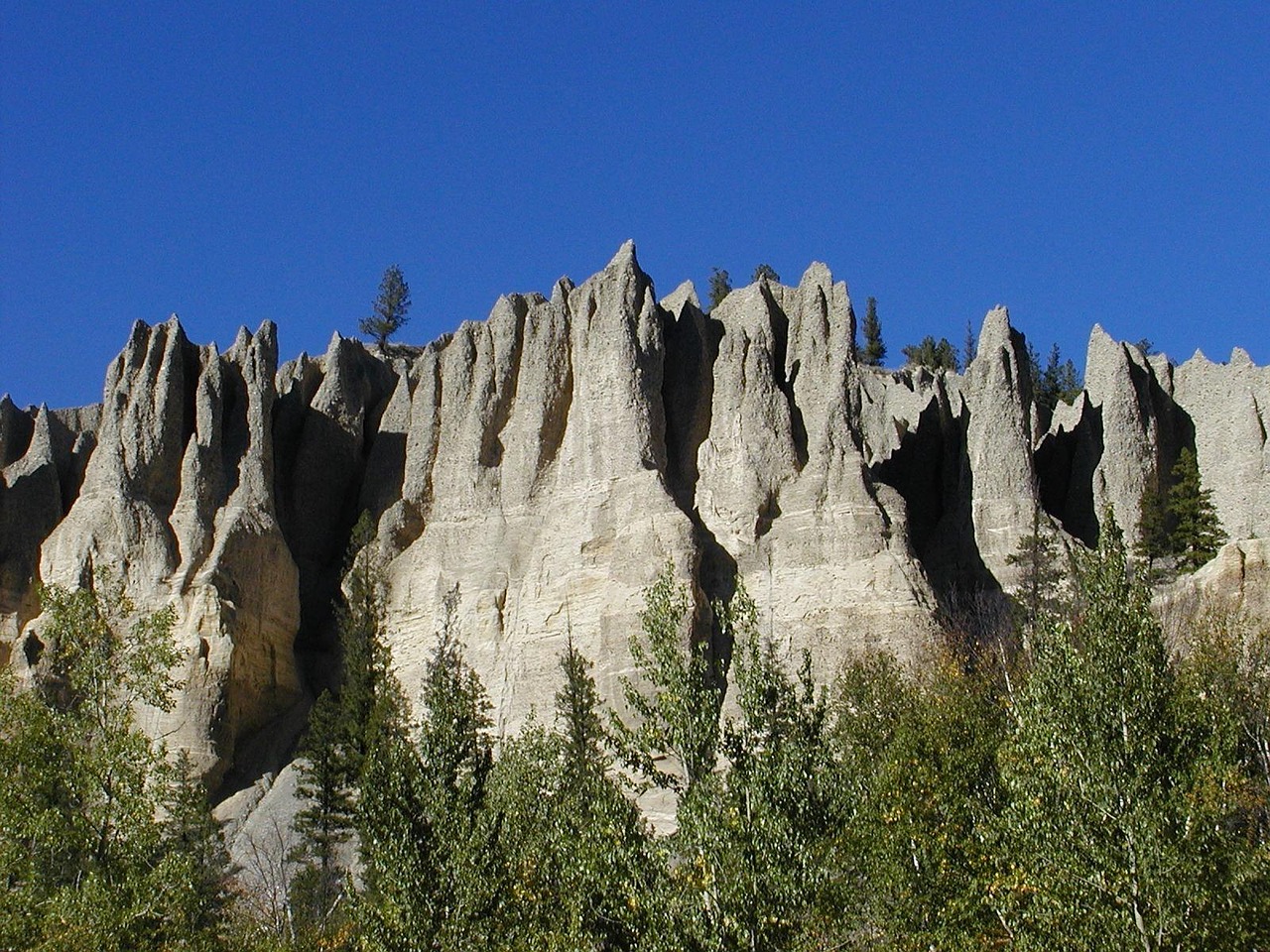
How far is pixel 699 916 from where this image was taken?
26.4 m

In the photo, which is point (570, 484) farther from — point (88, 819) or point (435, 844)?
point (435, 844)

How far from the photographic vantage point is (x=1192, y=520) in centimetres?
5816

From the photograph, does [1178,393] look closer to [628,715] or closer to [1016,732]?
[628,715]

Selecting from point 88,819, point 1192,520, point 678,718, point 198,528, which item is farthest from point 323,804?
point 1192,520

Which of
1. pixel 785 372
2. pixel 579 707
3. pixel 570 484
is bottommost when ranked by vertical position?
pixel 579 707

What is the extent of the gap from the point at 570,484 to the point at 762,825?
29.8 m

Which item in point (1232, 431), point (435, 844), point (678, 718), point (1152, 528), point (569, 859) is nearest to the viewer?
point (569, 859)

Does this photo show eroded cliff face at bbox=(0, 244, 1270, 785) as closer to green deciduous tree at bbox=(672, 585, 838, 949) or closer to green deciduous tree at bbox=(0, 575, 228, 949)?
green deciduous tree at bbox=(0, 575, 228, 949)

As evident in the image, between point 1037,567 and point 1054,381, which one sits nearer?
point 1037,567

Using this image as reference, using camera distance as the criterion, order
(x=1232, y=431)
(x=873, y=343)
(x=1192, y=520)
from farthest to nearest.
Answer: (x=873, y=343)
(x=1232, y=431)
(x=1192, y=520)

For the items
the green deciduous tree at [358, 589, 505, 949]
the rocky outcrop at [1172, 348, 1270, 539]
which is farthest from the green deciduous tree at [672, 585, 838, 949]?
the rocky outcrop at [1172, 348, 1270, 539]

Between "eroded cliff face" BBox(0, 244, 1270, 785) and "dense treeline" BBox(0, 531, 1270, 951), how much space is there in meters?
14.2

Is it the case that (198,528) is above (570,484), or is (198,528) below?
below

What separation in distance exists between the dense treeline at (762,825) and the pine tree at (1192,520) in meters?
18.7
